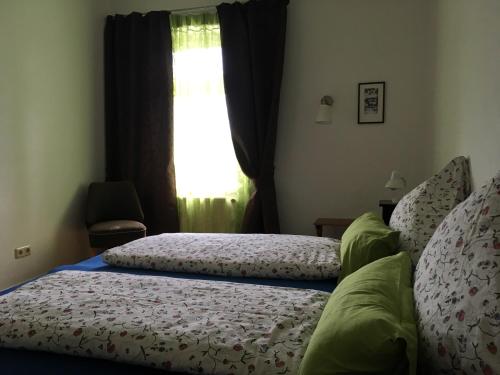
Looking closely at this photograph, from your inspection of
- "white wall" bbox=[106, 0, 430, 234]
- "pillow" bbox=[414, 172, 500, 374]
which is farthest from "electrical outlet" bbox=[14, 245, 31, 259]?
"pillow" bbox=[414, 172, 500, 374]

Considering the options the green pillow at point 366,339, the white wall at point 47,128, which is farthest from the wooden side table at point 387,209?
the white wall at point 47,128

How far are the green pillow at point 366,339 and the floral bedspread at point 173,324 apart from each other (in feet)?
0.40

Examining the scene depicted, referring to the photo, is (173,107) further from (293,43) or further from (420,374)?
(420,374)

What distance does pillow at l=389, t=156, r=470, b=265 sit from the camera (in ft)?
5.44

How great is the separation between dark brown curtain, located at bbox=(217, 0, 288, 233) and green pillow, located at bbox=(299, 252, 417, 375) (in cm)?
271

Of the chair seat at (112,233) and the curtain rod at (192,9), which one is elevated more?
the curtain rod at (192,9)

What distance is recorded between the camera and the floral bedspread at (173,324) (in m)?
1.03

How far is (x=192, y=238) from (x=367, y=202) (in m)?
1.87

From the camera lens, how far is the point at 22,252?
331 centimetres

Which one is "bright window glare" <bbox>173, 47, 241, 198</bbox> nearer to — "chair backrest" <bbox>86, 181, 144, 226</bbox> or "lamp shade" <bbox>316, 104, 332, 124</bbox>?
"chair backrest" <bbox>86, 181, 144, 226</bbox>

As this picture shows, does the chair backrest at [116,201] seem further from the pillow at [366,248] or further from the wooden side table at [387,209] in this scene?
the pillow at [366,248]

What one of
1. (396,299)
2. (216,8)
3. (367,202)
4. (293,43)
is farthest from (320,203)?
(396,299)

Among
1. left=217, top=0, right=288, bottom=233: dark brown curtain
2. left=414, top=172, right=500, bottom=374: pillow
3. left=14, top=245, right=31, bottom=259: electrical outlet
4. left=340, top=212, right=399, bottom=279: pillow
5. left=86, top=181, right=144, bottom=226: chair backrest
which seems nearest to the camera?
left=414, top=172, right=500, bottom=374: pillow

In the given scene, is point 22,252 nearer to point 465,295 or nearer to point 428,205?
point 428,205
